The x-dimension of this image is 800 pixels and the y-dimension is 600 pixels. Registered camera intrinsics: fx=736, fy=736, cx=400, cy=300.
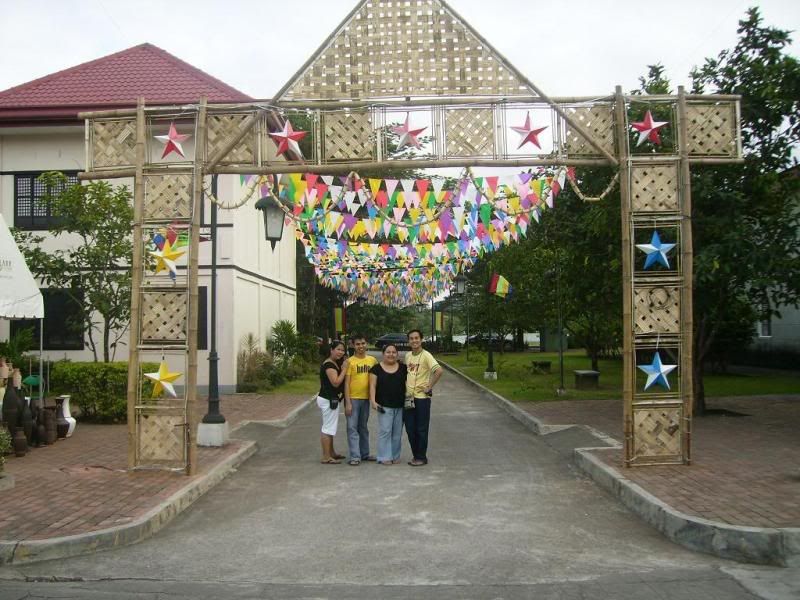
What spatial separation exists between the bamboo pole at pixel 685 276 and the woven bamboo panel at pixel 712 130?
189mm

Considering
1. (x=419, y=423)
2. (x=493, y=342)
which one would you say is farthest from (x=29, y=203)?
(x=493, y=342)

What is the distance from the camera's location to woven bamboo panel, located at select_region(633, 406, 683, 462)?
348 inches

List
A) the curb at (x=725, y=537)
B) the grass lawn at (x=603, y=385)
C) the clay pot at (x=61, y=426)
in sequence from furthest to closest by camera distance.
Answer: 1. the grass lawn at (x=603, y=385)
2. the clay pot at (x=61, y=426)
3. the curb at (x=725, y=537)

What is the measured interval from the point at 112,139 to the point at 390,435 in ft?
17.4

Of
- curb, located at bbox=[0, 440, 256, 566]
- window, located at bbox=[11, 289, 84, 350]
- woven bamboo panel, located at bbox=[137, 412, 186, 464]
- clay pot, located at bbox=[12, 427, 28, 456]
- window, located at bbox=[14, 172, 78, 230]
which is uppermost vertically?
window, located at bbox=[14, 172, 78, 230]

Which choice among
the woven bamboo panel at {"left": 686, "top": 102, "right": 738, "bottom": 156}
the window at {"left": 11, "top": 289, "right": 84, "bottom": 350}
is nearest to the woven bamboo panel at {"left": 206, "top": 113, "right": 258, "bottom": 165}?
the woven bamboo panel at {"left": 686, "top": 102, "right": 738, "bottom": 156}

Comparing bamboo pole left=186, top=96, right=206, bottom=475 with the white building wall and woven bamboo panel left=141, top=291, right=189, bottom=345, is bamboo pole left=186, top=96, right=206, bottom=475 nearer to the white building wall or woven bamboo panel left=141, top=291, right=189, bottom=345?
woven bamboo panel left=141, top=291, right=189, bottom=345

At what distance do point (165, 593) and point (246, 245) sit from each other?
663 inches

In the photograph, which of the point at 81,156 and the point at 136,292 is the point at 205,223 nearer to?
the point at 81,156

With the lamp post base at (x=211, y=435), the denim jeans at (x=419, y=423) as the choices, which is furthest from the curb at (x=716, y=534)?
the lamp post base at (x=211, y=435)

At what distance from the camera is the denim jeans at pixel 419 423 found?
32.7 feet

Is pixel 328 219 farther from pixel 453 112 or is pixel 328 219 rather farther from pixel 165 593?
pixel 165 593

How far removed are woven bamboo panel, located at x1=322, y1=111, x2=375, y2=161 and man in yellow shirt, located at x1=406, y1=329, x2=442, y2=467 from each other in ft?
8.33

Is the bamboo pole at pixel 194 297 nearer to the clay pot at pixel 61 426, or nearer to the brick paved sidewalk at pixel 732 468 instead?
the clay pot at pixel 61 426
